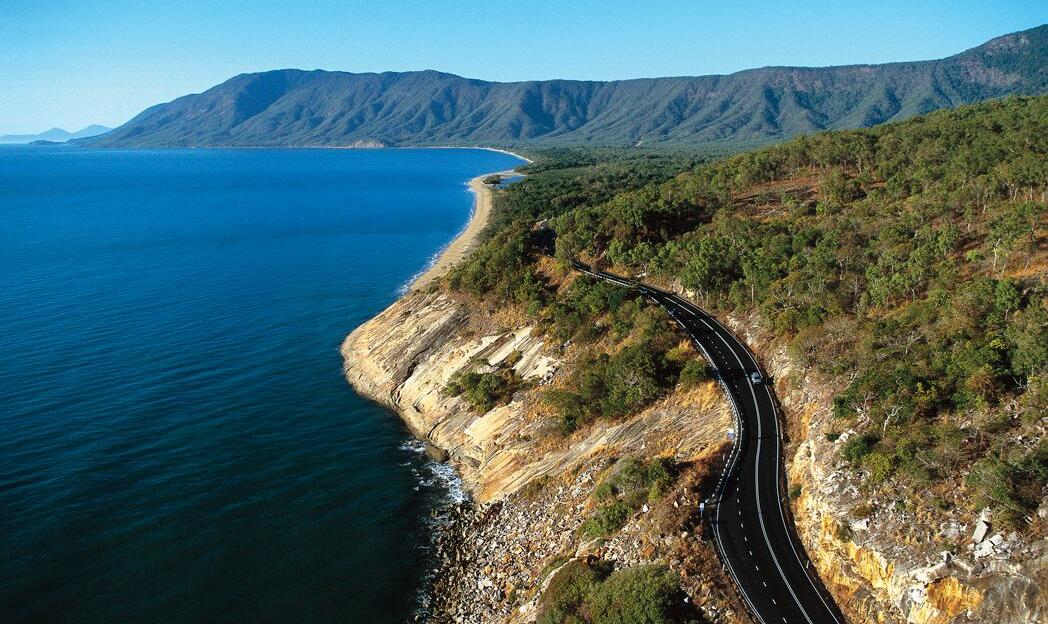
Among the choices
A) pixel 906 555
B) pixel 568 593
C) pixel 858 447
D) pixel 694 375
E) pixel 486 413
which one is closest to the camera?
Answer: pixel 906 555

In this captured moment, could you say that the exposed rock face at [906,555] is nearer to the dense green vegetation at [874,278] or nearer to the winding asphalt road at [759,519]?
the winding asphalt road at [759,519]

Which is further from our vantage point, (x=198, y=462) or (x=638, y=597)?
(x=198, y=462)

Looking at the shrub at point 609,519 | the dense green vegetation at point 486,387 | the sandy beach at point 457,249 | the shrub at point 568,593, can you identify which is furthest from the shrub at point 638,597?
the sandy beach at point 457,249

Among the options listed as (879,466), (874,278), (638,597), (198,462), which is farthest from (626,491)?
(198,462)

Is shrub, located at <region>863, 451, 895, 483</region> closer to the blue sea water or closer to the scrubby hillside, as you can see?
the scrubby hillside

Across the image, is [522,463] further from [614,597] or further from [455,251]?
[455,251]

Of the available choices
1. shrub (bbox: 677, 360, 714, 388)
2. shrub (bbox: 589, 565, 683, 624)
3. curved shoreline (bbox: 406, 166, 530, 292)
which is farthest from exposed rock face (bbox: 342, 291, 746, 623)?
curved shoreline (bbox: 406, 166, 530, 292)

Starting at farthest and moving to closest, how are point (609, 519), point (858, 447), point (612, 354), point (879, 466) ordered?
point (612, 354) < point (609, 519) < point (858, 447) < point (879, 466)

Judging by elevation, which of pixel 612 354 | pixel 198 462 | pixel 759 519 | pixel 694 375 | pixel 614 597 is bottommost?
pixel 198 462
